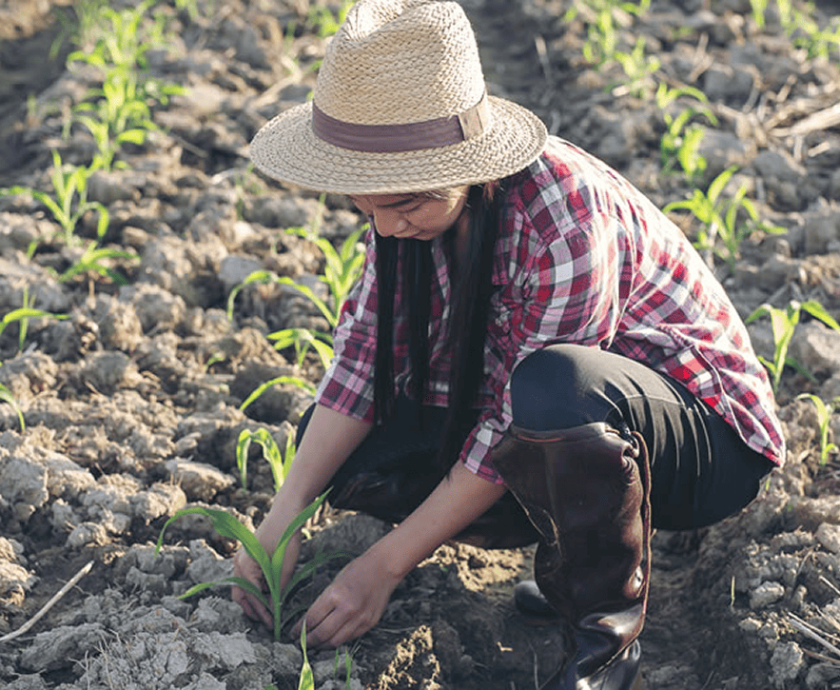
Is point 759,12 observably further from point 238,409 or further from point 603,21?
point 238,409

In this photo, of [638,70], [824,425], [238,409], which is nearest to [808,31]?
[638,70]

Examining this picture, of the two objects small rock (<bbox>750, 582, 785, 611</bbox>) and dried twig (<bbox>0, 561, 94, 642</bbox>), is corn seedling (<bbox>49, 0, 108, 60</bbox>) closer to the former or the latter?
dried twig (<bbox>0, 561, 94, 642</bbox>)

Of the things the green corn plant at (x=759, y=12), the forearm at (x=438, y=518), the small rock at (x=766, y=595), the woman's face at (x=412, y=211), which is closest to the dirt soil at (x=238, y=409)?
the small rock at (x=766, y=595)

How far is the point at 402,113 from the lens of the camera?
1561 millimetres

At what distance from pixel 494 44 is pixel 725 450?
385 cm

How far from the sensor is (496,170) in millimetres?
1579

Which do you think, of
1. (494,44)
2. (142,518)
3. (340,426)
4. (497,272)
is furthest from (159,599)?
(494,44)

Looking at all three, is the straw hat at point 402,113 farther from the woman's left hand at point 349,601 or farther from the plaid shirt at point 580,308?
the woman's left hand at point 349,601

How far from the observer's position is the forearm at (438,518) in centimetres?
181

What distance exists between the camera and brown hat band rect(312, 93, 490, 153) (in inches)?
61.8

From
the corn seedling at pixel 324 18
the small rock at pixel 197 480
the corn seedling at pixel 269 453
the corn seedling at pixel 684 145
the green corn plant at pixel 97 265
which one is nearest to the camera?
the corn seedling at pixel 269 453

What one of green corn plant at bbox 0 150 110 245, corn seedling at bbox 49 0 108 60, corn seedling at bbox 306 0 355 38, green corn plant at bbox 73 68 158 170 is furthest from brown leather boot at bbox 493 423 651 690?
corn seedling at bbox 49 0 108 60

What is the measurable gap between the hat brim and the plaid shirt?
89 mm

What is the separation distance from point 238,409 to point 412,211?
3.39ft
